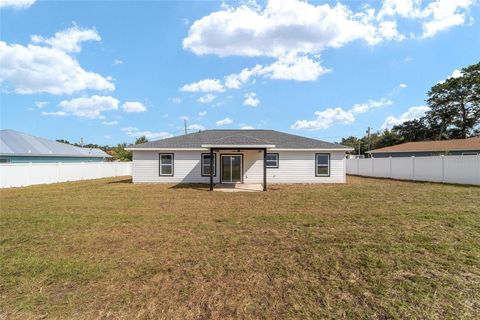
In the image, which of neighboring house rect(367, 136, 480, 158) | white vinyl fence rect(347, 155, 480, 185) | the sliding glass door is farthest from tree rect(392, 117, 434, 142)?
the sliding glass door

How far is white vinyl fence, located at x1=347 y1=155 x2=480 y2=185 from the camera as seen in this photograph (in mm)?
15828

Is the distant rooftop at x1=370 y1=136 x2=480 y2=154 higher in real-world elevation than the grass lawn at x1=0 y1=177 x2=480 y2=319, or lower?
higher

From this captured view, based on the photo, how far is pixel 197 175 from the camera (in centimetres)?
1870

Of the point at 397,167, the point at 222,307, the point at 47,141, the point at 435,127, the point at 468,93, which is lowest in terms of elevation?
the point at 222,307

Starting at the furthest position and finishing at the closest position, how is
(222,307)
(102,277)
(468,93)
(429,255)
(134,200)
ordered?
(468,93)
(134,200)
(429,255)
(102,277)
(222,307)

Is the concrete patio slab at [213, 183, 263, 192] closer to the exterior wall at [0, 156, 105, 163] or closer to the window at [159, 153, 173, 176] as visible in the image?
the window at [159, 153, 173, 176]

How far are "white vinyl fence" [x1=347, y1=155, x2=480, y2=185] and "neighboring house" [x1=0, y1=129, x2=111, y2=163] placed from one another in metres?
27.5

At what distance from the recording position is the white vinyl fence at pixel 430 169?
15.8m

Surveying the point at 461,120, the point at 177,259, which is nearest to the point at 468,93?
the point at 461,120

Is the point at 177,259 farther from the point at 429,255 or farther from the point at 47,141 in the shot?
the point at 47,141

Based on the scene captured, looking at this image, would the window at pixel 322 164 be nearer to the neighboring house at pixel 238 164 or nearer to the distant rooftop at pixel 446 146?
the neighboring house at pixel 238 164

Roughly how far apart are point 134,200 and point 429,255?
9.49m

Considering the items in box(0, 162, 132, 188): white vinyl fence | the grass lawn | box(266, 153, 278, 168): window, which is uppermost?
box(266, 153, 278, 168): window

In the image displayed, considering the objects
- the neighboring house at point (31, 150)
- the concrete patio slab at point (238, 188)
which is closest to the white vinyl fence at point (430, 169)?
the concrete patio slab at point (238, 188)
